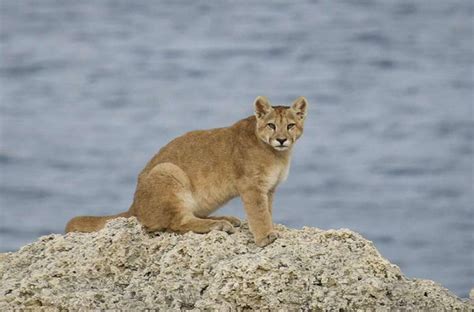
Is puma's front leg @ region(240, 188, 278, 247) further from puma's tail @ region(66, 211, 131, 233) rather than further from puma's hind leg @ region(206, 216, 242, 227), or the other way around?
puma's tail @ region(66, 211, 131, 233)

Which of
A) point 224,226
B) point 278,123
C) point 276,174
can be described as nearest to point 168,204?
point 224,226

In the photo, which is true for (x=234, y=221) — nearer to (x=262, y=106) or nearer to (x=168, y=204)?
(x=168, y=204)

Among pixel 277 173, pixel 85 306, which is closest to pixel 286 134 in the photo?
pixel 277 173

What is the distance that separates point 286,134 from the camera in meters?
9.31

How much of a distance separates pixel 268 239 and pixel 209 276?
0.99 meters

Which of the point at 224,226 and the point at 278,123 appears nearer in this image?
the point at 224,226

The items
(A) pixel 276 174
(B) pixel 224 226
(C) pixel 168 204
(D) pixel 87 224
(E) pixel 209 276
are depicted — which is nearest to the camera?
(E) pixel 209 276

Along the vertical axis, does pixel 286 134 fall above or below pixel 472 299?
above

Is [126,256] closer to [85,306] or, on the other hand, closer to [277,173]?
[85,306]

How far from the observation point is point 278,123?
9.33 metres

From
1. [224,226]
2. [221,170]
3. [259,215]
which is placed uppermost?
[221,170]

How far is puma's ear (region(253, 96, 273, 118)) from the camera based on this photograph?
9.38m

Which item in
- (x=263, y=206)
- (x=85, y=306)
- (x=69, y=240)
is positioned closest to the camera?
(x=85, y=306)

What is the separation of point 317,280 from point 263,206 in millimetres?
1805
